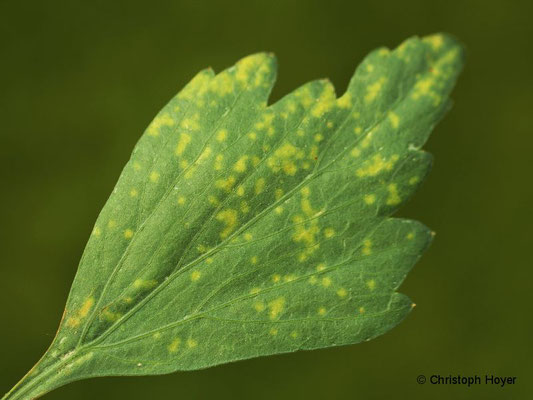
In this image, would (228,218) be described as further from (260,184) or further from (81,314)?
(81,314)

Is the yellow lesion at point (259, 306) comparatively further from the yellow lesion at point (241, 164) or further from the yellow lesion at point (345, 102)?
the yellow lesion at point (345, 102)

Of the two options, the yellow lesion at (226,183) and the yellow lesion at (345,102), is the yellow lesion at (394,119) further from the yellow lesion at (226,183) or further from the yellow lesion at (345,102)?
the yellow lesion at (226,183)

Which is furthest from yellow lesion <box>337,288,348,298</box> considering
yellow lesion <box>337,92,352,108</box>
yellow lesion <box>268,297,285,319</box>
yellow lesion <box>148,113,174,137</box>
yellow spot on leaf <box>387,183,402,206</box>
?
yellow lesion <box>148,113,174,137</box>

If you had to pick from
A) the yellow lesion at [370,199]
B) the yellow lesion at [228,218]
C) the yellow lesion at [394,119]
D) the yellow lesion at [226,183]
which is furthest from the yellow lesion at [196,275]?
the yellow lesion at [394,119]

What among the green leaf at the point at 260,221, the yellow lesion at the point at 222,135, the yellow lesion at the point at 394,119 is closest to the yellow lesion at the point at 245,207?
the green leaf at the point at 260,221

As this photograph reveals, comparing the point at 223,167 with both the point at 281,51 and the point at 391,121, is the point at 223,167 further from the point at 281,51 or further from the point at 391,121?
the point at 281,51

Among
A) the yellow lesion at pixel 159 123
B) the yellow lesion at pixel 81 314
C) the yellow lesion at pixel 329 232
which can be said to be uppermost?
the yellow lesion at pixel 159 123

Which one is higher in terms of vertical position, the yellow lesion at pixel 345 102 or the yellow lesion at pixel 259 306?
the yellow lesion at pixel 345 102
